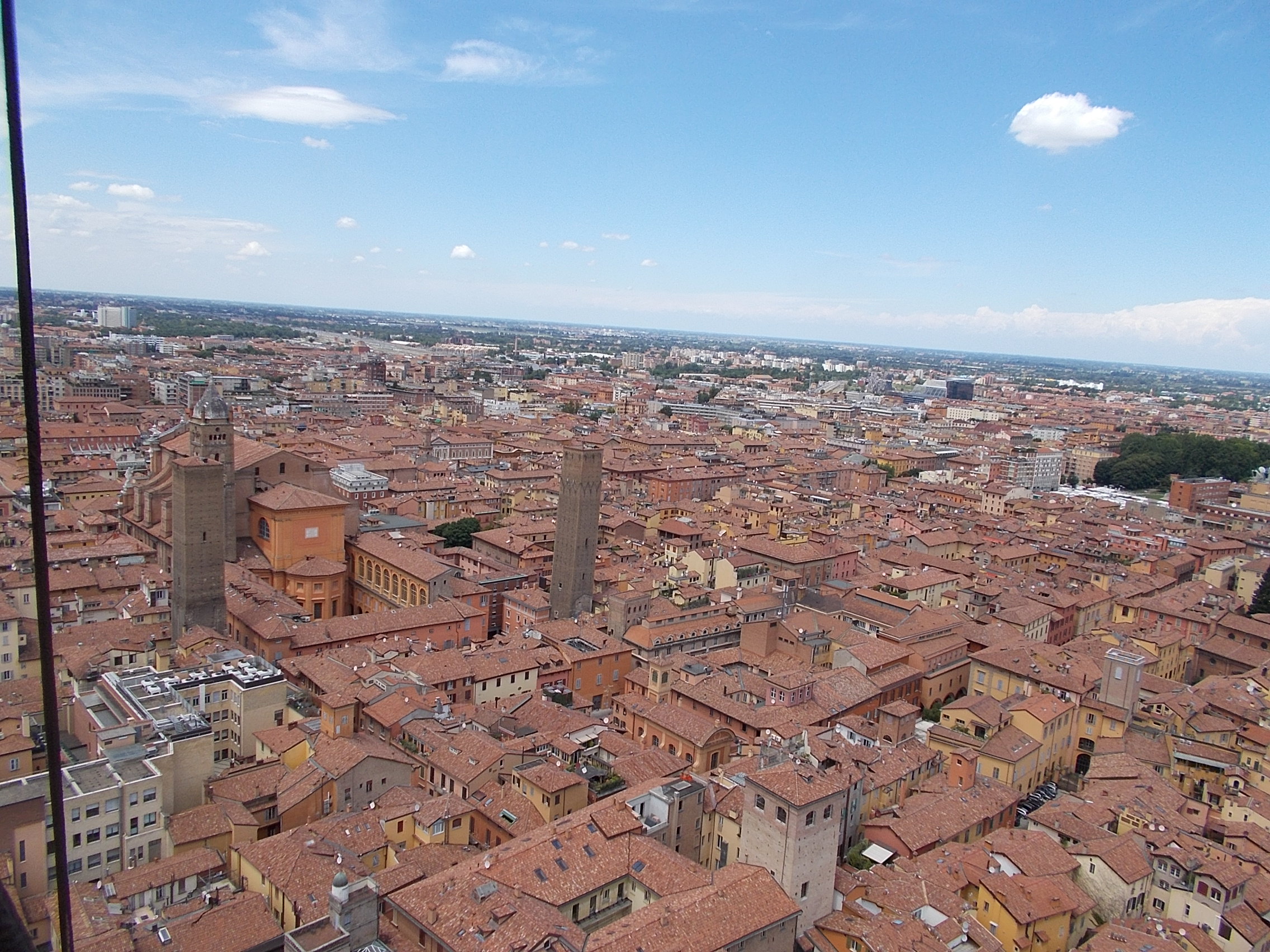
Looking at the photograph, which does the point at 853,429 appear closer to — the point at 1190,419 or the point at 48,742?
the point at 1190,419

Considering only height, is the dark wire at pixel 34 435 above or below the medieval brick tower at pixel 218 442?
above

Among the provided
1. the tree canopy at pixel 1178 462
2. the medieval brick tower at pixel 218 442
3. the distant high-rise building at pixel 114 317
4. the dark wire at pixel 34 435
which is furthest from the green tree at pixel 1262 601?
the distant high-rise building at pixel 114 317

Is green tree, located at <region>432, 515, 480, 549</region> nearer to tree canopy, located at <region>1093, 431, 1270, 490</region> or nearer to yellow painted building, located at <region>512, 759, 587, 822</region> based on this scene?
yellow painted building, located at <region>512, 759, 587, 822</region>

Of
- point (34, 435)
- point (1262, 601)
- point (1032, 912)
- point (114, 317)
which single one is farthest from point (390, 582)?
point (114, 317)

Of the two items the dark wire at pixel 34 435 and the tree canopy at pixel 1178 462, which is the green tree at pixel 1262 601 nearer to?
the tree canopy at pixel 1178 462

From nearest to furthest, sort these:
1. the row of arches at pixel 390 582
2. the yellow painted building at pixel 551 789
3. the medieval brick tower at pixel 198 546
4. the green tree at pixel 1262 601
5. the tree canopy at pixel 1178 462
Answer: the yellow painted building at pixel 551 789 < the medieval brick tower at pixel 198 546 < the row of arches at pixel 390 582 < the green tree at pixel 1262 601 < the tree canopy at pixel 1178 462

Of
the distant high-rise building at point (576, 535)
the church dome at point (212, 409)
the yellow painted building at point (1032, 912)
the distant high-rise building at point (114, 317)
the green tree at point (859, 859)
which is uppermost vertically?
the distant high-rise building at point (114, 317)
